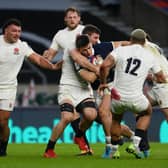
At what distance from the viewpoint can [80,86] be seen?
1415cm

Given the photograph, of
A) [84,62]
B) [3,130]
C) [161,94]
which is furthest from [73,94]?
[161,94]

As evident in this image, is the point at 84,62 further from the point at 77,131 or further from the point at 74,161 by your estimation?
the point at 74,161

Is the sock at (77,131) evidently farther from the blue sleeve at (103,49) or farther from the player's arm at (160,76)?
the player's arm at (160,76)

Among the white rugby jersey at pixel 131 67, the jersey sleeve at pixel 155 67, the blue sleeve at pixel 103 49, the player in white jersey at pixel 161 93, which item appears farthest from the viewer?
the player in white jersey at pixel 161 93

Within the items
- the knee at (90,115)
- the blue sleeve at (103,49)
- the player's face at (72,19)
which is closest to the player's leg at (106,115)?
the knee at (90,115)

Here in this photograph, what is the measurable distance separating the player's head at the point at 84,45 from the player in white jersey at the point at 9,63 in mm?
595

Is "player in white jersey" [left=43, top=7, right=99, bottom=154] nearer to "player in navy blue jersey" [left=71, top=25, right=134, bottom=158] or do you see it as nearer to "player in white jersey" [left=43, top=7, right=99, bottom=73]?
"player in white jersey" [left=43, top=7, right=99, bottom=73]

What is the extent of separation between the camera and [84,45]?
45.1 feet

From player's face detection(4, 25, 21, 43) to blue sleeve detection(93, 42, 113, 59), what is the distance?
121 centimetres

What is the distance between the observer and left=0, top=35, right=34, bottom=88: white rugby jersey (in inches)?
553

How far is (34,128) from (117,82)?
311 inches

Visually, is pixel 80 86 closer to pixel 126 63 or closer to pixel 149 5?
pixel 126 63

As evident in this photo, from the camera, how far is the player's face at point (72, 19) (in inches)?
586

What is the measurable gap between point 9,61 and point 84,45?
1.16 metres
